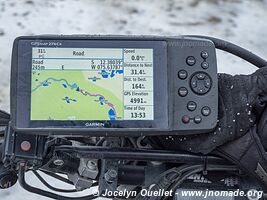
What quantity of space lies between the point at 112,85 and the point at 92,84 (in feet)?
0.09

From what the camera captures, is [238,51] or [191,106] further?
[238,51]

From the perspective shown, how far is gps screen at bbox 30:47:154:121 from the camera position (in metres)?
0.90

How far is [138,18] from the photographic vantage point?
2.10 m

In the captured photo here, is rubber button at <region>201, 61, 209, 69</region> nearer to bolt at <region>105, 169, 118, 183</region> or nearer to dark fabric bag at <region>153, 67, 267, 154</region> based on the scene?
dark fabric bag at <region>153, 67, 267, 154</region>

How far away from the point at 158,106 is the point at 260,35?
3.96ft

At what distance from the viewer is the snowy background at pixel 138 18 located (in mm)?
2037

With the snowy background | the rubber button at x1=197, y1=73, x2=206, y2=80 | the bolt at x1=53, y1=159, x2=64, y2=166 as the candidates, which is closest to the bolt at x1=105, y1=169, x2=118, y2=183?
the bolt at x1=53, y1=159, x2=64, y2=166

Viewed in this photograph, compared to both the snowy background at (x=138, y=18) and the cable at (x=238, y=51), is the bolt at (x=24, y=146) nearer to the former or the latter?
the cable at (x=238, y=51)

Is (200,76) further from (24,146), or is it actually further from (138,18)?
(138,18)

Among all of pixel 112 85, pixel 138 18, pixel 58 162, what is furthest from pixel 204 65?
pixel 138 18

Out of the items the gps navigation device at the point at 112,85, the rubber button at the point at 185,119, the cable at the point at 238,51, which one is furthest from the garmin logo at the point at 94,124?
the cable at the point at 238,51

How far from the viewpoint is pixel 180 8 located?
2160mm

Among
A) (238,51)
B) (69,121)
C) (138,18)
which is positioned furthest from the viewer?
(138,18)

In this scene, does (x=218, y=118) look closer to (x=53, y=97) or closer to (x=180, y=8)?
(x=53, y=97)
